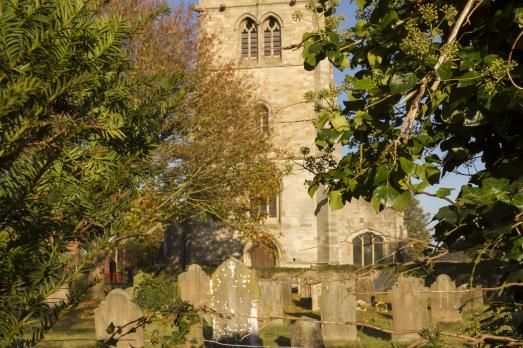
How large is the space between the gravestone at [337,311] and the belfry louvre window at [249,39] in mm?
19997

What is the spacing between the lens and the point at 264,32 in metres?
30.7

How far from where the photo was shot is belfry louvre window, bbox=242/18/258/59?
100 ft

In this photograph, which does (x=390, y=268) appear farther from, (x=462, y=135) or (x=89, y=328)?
(x=89, y=328)

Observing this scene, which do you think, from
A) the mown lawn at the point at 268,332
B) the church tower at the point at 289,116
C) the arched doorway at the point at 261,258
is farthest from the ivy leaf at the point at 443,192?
the arched doorway at the point at 261,258

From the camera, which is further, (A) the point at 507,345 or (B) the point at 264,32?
(B) the point at 264,32

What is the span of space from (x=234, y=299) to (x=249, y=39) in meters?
23.1

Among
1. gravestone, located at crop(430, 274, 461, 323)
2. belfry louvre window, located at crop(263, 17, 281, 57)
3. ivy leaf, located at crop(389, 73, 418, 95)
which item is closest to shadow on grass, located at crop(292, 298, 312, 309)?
gravestone, located at crop(430, 274, 461, 323)

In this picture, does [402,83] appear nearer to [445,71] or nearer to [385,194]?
[445,71]

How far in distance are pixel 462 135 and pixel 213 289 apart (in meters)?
7.30

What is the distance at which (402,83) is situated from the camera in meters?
2.37

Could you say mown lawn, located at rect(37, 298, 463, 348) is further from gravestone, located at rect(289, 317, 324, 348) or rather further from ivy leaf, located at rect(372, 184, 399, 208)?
ivy leaf, located at rect(372, 184, 399, 208)

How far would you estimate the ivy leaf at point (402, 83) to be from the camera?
7.61 ft

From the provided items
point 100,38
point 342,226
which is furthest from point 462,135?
point 342,226

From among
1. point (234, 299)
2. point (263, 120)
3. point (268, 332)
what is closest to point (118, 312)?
point (234, 299)
